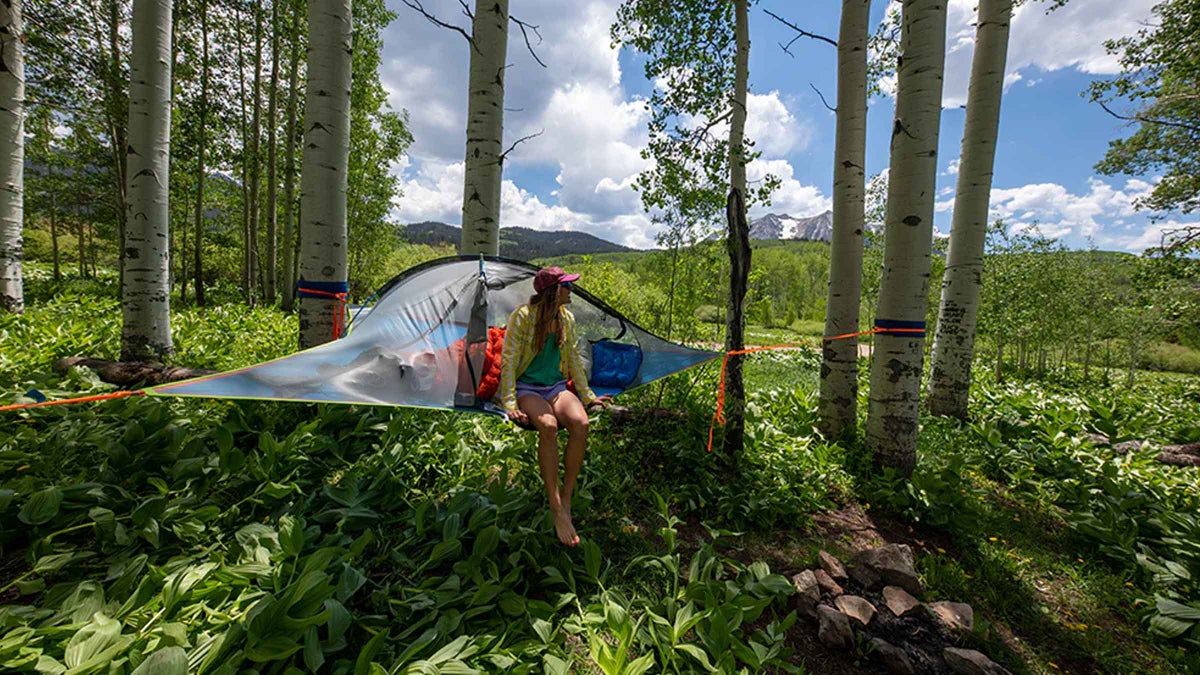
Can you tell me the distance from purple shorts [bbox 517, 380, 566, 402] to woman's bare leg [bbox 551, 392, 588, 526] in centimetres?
12

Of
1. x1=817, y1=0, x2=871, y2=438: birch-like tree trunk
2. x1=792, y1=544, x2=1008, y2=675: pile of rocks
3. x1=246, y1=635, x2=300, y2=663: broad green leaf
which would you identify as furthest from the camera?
x1=817, y1=0, x2=871, y2=438: birch-like tree trunk

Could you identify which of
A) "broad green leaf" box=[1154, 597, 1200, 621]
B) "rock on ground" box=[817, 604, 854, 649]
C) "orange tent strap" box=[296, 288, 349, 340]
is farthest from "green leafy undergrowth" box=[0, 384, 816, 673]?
"broad green leaf" box=[1154, 597, 1200, 621]

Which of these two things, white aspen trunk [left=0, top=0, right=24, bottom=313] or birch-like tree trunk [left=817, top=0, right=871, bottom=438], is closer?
birch-like tree trunk [left=817, top=0, right=871, bottom=438]

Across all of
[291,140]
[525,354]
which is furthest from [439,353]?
[291,140]

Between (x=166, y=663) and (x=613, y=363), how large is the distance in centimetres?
285

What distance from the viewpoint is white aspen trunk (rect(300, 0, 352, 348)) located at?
11.4 ft

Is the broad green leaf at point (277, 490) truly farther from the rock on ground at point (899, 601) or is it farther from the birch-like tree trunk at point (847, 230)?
the birch-like tree trunk at point (847, 230)

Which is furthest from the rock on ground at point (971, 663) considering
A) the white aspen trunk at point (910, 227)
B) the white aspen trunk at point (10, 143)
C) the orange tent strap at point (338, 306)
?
the white aspen trunk at point (10, 143)

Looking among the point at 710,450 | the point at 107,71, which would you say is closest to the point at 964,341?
the point at 710,450

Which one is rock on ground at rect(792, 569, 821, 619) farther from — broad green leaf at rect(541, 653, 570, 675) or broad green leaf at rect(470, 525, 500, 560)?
broad green leaf at rect(470, 525, 500, 560)

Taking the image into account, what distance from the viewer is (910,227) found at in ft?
11.1

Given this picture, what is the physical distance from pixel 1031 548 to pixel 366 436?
4.72 metres

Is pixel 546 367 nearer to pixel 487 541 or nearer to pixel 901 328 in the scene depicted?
pixel 487 541

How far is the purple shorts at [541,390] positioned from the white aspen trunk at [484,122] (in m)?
1.74
